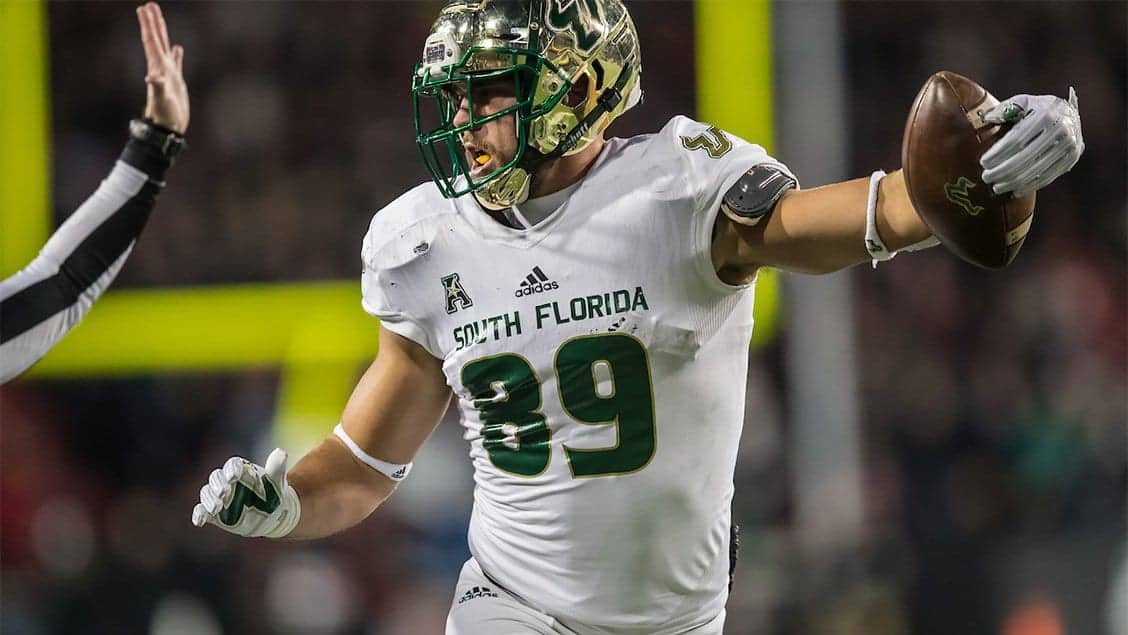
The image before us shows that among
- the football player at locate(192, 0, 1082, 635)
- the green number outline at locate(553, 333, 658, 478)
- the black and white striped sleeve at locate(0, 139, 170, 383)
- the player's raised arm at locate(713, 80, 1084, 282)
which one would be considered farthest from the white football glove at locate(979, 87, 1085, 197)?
the black and white striped sleeve at locate(0, 139, 170, 383)

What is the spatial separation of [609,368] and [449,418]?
2.62 metres

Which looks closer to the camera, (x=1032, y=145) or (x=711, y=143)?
(x=1032, y=145)

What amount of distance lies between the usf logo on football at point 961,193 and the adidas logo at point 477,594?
0.95 m

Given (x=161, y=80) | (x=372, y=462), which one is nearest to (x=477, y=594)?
(x=372, y=462)

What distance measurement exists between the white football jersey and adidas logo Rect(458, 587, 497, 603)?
0.13 ft

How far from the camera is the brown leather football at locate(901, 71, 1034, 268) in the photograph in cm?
166

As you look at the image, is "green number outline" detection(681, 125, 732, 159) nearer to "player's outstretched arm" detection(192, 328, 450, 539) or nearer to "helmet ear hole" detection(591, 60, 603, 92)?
"helmet ear hole" detection(591, 60, 603, 92)

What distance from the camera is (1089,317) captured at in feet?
16.2

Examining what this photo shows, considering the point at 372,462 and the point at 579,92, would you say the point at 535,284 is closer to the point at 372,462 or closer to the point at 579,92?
the point at 579,92

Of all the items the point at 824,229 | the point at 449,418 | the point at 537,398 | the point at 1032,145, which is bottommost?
the point at 449,418

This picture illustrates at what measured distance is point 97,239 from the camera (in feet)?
8.91

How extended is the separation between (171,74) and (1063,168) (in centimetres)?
190

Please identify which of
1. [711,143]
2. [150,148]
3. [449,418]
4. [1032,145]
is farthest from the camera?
[449,418]

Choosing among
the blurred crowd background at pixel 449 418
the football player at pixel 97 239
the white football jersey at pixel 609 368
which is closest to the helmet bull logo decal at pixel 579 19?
the white football jersey at pixel 609 368
